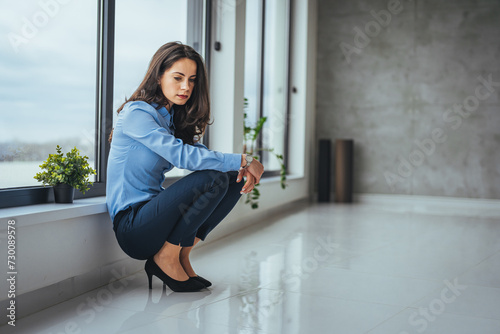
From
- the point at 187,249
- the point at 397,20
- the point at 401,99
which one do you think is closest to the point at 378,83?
the point at 401,99

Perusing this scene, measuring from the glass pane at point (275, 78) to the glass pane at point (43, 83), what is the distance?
2.92 metres

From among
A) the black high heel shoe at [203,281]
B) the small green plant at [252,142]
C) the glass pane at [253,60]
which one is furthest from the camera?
the glass pane at [253,60]

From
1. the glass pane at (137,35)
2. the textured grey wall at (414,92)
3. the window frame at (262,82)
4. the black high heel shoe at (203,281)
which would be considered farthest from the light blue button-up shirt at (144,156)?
the textured grey wall at (414,92)

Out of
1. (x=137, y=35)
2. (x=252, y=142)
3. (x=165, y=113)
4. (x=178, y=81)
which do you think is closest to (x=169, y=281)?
(x=165, y=113)

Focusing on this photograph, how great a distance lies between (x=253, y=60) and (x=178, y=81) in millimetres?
2856

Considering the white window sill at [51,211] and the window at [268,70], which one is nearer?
the white window sill at [51,211]

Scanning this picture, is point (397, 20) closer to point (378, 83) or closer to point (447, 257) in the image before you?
point (378, 83)

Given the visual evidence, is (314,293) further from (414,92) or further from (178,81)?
(414,92)

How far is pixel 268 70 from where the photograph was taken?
551cm

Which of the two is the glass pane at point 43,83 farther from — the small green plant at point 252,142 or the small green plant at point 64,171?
the small green plant at point 252,142

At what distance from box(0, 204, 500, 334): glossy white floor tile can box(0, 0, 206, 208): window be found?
1.92ft

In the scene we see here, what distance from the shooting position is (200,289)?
7.71ft

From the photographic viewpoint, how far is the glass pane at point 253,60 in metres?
4.87

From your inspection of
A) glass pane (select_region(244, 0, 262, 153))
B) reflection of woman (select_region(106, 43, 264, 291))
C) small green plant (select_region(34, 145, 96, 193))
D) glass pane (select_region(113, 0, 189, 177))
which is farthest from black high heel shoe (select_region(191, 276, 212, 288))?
glass pane (select_region(244, 0, 262, 153))
